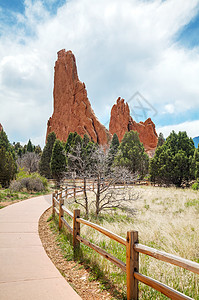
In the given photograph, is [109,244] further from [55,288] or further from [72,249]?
[55,288]

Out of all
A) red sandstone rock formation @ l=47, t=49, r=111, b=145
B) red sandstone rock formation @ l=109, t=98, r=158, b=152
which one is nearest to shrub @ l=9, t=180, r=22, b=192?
red sandstone rock formation @ l=47, t=49, r=111, b=145

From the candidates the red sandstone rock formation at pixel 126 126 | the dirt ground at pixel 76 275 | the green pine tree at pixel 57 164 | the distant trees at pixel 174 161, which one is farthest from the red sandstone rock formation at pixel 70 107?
the dirt ground at pixel 76 275

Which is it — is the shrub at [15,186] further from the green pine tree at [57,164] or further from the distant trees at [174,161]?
the distant trees at [174,161]

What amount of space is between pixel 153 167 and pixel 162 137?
179 ft

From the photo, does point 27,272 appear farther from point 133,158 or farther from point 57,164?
point 57,164

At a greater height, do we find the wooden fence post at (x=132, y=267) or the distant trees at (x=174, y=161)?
the distant trees at (x=174, y=161)

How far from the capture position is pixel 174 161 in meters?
23.4

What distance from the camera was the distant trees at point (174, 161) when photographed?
23.2 metres

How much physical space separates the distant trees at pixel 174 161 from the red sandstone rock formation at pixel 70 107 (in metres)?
40.2

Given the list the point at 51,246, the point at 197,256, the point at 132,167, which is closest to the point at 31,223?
the point at 51,246

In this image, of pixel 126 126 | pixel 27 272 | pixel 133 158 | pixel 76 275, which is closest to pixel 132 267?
pixel 76 275

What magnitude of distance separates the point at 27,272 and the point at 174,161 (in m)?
21.9

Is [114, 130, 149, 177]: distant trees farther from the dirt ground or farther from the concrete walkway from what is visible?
the dirt ground

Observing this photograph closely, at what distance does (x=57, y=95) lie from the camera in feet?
256
